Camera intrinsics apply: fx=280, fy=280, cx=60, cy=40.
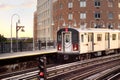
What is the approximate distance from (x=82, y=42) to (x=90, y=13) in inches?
1863

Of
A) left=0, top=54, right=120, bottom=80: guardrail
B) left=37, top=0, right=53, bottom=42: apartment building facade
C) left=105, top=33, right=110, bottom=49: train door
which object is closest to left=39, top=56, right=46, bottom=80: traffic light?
left=0, top=54, right=120, bottom=80: guardrail

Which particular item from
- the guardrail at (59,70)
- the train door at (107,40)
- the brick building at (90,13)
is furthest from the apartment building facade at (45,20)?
the guardrail at (59,70)

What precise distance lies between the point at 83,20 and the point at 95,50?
1734 inches

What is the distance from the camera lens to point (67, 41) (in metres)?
27.0

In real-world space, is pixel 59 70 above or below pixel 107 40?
below

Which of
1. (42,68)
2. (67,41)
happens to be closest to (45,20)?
(67,41)

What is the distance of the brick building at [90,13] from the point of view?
72.9 m

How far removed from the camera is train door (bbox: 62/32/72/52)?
87.6 feet

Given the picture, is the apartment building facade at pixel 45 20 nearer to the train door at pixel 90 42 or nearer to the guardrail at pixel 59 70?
the train door at pixel 90 42

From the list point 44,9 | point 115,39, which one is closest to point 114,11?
point 44,9

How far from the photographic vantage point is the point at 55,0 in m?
81.8

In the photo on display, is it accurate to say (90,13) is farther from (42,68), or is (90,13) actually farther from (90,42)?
(42,68)

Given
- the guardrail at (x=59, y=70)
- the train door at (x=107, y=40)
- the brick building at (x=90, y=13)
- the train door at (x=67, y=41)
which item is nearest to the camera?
the guardrail at (x=59, y=70)

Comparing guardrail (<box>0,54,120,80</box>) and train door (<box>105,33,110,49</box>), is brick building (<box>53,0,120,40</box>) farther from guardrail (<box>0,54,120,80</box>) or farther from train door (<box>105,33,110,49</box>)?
guardrail (<box>0,54,120,80</box>)
